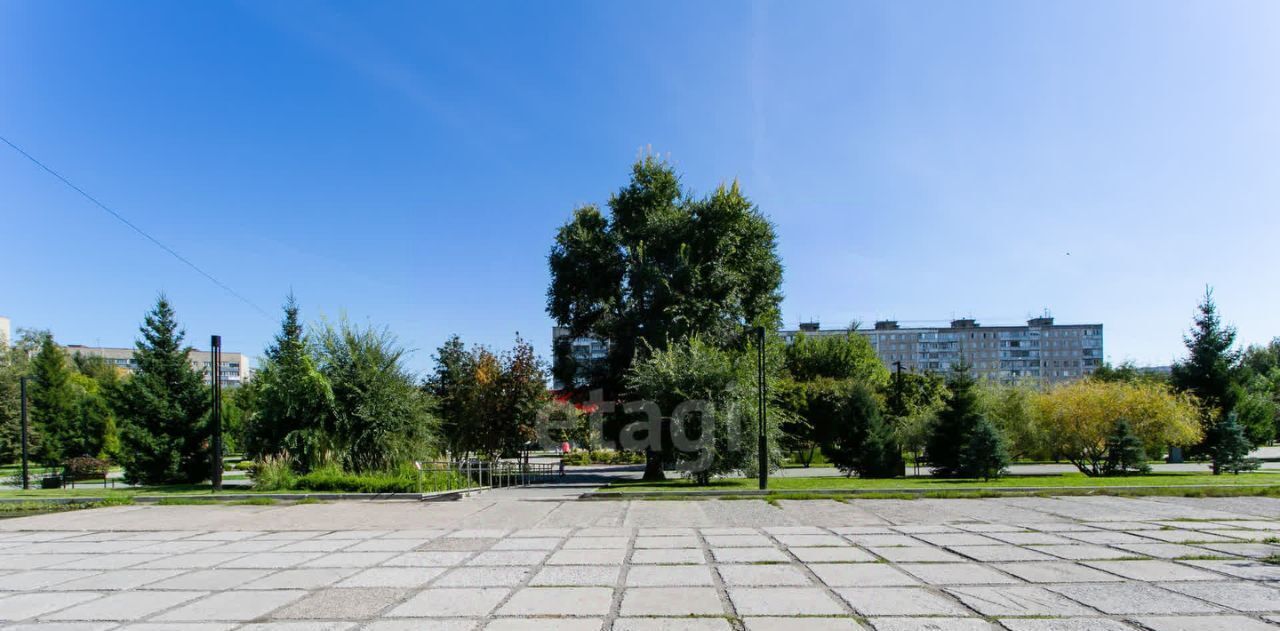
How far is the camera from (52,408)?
36.9 m

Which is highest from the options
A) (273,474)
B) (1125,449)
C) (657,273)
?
(657,273)

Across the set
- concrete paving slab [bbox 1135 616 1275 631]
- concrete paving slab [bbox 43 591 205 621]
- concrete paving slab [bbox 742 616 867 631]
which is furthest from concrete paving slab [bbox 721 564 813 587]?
concrete paving slab [bbox 43 591 205 621]

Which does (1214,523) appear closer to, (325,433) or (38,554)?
(38,554)

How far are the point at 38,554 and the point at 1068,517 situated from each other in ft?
48.7

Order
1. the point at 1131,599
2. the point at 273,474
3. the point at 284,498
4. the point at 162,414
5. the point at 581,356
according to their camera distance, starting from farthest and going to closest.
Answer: the point at 581,356 → the point at 162,414 → the point at 273,474 → the point at 284,498 → the point at 1131,599

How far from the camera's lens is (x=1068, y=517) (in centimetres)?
1124

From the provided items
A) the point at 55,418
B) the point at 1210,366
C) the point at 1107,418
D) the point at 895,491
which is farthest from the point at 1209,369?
the point at 55,418

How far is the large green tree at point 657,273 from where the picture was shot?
2452cm

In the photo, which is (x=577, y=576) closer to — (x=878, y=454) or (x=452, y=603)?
(x=452, y=603)

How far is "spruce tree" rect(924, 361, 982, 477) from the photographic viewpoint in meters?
22.3

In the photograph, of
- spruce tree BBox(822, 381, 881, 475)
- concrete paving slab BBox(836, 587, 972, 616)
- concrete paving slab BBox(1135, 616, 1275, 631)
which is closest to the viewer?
concrete paving slab BBox(1135, 616, 1275, 631)

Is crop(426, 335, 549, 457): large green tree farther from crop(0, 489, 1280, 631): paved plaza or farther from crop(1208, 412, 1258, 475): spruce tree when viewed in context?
crop(1208, 412, 1258, 475): spruce tree

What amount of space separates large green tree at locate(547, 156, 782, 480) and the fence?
12.1ft

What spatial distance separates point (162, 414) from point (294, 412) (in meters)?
5.70
